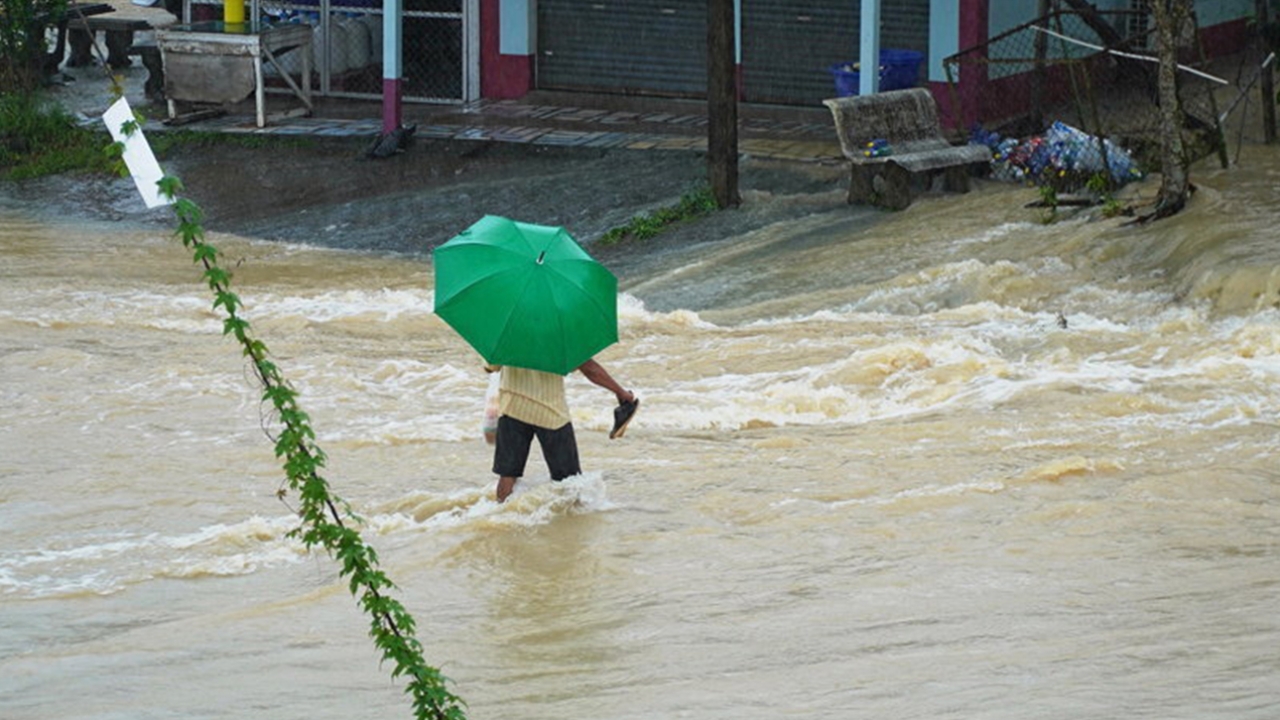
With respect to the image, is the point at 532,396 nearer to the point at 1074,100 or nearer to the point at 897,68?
the point at 1074,100

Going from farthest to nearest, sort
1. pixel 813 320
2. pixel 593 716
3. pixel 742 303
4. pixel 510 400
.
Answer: pixel 742 303 → pixel 813 320 → pixel 510 400 → pixel 593 716

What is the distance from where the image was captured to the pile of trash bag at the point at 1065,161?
14695 mm

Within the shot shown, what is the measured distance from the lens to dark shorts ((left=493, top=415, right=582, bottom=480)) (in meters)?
8.37

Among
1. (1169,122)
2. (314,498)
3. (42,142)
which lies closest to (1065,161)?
(1169,122)

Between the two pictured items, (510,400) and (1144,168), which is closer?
(510,400)

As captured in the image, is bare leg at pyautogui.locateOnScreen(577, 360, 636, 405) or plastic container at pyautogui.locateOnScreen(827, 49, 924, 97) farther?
plastic container at pyautogui.locateOnScreen(827, 49, 924, 97)

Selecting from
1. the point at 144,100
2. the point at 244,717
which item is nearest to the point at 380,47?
the point at 144,100

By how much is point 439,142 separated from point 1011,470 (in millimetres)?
10707

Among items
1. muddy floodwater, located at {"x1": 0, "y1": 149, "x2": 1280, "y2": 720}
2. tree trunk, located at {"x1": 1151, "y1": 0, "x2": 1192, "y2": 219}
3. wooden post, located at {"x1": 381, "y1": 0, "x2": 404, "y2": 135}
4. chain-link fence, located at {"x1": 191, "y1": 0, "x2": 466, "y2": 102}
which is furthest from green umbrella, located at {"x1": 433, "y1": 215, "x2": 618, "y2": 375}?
chain-link fence, located at {"x1": 191, "y1": 0, "x2": 466, "y2": 102}

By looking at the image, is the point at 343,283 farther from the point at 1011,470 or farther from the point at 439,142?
the point at 1011,470

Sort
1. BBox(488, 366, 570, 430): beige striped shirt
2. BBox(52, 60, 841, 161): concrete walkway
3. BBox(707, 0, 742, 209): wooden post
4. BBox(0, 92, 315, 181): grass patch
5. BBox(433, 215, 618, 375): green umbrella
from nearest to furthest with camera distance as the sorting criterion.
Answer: BBox(433, 215, 618, 375): green umbrella < BBox(488, 366, 570, 430): beige striped shirt < BBox(707, 0, 742, 209): wooden post < BBox(52, 60, 841, 161): concrete walkway < BBox(0, 92, 315, 181): grass patch

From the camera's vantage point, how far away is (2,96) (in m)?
20.8

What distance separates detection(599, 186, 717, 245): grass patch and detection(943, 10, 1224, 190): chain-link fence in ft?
7.56

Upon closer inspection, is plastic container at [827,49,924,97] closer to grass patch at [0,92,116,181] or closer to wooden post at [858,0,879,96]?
wooden post at [858,0,879,96]
